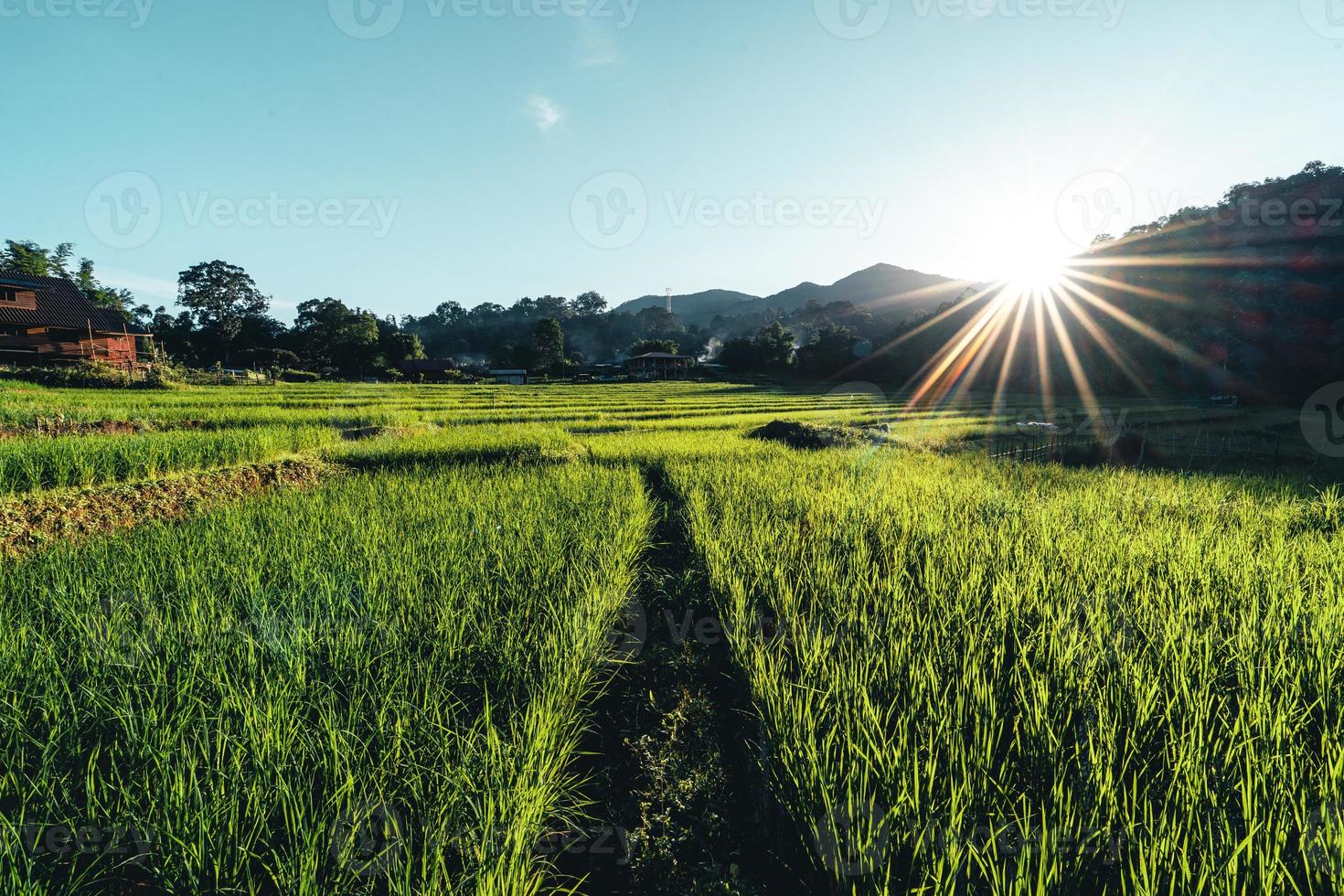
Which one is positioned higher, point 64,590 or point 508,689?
point 64,590

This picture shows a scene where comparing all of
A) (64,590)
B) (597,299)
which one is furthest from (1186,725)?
(597,299)

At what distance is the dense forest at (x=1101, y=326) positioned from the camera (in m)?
28.9

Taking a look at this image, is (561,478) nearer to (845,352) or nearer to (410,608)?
(410,608)

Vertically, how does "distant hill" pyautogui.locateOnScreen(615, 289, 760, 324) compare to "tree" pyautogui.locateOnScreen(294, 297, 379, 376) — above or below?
above

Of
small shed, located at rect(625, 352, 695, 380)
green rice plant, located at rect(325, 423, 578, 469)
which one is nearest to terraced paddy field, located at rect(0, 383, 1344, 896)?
green rice plant, located at rect(325, 423, 578, 469)

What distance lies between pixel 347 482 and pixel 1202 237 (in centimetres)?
5337

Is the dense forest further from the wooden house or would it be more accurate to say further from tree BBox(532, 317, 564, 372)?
the wooden house

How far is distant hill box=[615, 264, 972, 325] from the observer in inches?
5507

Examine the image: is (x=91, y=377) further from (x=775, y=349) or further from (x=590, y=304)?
(x=590, y=304)

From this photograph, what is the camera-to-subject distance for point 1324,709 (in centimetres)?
190

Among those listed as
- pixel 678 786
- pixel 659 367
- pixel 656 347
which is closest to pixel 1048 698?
pixel 678 786

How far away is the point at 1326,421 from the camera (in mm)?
17609

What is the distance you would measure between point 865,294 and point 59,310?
16054 cm

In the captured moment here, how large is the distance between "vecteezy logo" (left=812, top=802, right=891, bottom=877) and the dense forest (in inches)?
1483
